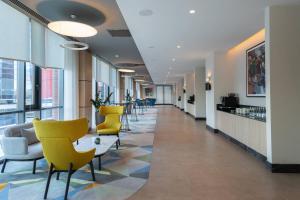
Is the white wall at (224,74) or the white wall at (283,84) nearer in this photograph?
the white wall at (283,84)

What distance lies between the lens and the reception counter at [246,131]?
4.56 m

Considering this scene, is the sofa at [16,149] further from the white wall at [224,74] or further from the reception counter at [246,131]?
the white wall at [224,74]

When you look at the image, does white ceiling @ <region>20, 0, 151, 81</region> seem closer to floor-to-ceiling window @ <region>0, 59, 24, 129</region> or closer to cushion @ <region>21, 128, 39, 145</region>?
floor-to-ceiling window @ <region>0, 59, 24, 129</region>

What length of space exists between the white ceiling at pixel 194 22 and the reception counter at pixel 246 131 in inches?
84.9

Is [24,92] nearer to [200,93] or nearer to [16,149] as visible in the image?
[16,149]

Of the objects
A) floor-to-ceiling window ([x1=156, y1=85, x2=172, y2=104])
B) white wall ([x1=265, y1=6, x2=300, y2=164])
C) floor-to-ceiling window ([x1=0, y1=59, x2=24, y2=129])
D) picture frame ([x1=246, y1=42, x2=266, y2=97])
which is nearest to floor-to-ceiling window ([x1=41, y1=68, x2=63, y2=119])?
floor-to-ceiling window ([x1=0, y1=59, x2=24, y2=129])

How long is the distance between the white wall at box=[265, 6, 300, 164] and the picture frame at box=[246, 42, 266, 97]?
178 centimetres

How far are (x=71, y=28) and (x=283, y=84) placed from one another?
4.13 m

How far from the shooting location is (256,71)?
6.25 m

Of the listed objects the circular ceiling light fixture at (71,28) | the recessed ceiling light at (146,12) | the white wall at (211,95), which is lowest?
the white wall at (211,95)

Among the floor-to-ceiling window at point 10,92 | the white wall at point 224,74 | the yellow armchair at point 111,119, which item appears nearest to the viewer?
the floor-to-ceiling window at point 10,92

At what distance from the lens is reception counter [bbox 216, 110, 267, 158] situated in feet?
15.0

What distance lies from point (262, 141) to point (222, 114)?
9.34 feet

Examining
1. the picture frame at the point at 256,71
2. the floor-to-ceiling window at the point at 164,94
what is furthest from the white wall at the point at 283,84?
the floor-to-ceiling window at the point at 164,94
